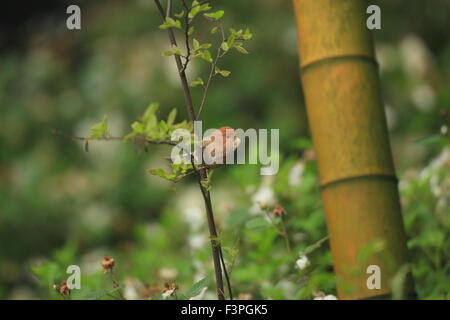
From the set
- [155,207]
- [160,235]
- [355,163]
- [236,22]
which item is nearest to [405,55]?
[236,22]

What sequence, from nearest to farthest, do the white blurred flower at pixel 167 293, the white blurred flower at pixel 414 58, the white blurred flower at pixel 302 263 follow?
the white blurred flower at pixel 167 293 < the white blurred flower at pixel 302 263 < the white blurred flower at pixel 414 58

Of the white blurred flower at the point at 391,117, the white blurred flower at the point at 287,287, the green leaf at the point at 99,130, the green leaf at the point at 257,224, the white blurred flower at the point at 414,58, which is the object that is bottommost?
the white blurred flower at the point at 287,287

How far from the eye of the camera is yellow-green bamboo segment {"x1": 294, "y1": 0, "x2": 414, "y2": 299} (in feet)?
4.11

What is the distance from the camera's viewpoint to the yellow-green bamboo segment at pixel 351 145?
1.25 m

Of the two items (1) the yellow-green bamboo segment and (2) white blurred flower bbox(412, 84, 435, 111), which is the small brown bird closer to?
(1) the yellow-green bamboo segment

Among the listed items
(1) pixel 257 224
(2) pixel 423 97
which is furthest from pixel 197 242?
(2) pixel 423 97

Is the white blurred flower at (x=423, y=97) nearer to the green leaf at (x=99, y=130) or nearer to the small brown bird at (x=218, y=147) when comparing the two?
the small brown bird at (x=218, y=147)

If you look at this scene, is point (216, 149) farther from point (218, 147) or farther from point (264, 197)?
point (264, 197)

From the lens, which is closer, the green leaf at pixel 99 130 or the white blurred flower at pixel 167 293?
the green leaf at pixel 99 130

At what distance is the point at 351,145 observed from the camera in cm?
130

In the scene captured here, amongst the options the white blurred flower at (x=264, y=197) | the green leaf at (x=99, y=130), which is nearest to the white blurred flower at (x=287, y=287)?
the white blurred flower at (x=264, y=197)

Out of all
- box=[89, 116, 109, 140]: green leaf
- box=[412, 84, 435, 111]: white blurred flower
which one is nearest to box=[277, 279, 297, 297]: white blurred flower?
box=[89, 116, 109, 140]: green leaf

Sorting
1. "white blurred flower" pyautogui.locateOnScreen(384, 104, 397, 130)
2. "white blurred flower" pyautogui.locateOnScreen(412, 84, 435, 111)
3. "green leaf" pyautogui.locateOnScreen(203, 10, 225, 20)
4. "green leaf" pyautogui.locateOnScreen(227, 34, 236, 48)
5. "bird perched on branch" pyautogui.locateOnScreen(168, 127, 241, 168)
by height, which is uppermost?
"white blurred flower" pyautogui.locateOnScreen(412, 84, 435, 111)
